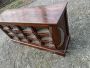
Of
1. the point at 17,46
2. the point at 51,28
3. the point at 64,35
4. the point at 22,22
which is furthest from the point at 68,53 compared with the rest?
the point at 17,46

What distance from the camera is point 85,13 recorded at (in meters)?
1.93

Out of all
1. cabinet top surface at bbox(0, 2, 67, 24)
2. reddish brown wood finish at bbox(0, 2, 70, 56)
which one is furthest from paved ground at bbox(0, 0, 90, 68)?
cabinet top surface at bbox(0, 2, 67, 24)

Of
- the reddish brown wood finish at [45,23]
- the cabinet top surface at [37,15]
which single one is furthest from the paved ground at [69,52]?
the cabinet top surface at [37,15]

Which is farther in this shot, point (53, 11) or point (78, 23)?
point (78, 23)

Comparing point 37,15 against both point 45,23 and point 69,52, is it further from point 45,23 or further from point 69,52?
point 69,52

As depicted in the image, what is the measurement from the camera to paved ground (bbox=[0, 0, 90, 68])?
152 cm

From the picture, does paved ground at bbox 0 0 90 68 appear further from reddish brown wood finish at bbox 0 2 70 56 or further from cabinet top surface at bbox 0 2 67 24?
cabinet top surface at bbox 0 2 67 24

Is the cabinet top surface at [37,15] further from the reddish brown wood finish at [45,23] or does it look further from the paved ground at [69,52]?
the paved ground at [69,52]

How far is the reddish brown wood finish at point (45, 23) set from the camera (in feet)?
4.21

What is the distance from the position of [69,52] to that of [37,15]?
595 mm

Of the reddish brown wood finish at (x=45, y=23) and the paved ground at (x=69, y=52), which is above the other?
the reddish brown wood finish at (x=45, y=23)

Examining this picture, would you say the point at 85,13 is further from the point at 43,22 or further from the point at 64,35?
the point at 43,22

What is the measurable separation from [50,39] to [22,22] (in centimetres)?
36

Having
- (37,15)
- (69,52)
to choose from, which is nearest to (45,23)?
(37,15)
